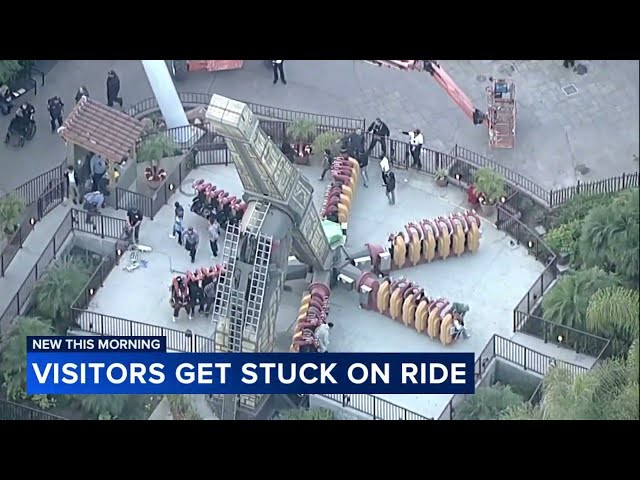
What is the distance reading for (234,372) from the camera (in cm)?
9006

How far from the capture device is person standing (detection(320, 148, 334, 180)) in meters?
97.8

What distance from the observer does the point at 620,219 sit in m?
91.8

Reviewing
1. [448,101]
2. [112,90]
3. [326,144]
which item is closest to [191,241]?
[326,144]

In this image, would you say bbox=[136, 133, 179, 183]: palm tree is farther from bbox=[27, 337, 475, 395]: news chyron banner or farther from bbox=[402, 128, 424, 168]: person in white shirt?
bbox=[27, 337, 475, 395]: news chyron banner

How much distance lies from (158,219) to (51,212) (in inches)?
121

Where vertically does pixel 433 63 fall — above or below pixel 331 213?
above

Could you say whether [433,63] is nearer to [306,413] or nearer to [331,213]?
[331,213]

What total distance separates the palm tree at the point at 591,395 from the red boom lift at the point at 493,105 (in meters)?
11.5

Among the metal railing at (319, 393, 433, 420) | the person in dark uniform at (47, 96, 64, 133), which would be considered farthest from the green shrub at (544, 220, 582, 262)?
the person in dark uniform at (47, 96, 64, 133)

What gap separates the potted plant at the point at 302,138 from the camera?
3875 inches

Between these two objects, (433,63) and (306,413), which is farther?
(433,63)

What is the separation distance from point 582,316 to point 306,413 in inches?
318
